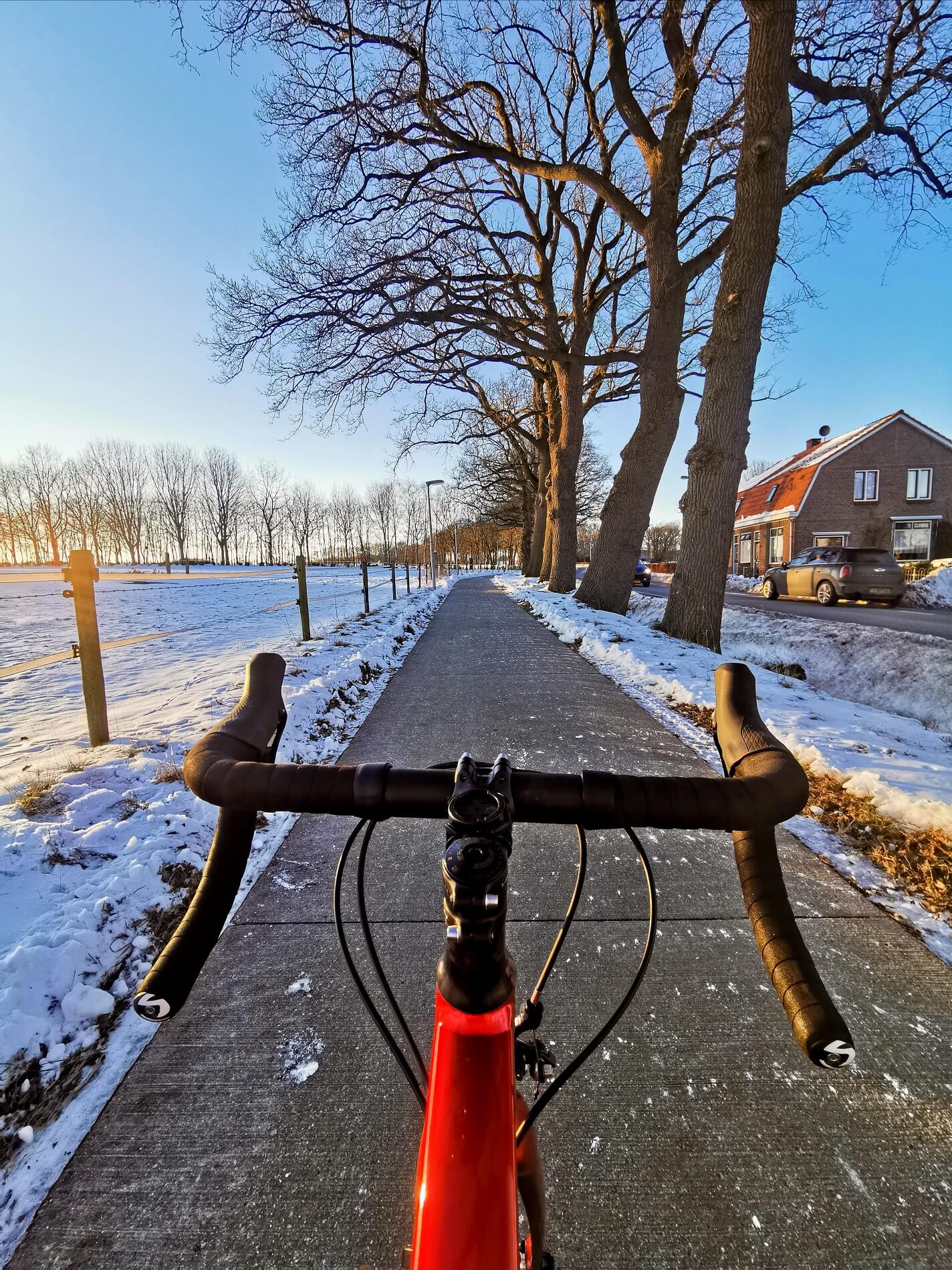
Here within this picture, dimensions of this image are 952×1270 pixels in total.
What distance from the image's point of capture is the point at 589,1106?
164 centimetres

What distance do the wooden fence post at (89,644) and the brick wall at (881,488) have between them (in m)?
34.1

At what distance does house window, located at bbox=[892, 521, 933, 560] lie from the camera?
2920 cm

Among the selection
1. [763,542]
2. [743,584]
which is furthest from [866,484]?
[743,584]

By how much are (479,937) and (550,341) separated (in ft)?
52.6

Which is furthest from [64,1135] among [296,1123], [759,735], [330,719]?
[330,719]

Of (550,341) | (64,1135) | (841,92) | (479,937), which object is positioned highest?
(841,92)

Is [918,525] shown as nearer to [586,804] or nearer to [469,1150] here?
[586,804]

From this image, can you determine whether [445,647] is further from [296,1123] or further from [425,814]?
[425,814]

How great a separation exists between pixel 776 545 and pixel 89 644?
36282mm

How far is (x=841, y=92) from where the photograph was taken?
8094 mm

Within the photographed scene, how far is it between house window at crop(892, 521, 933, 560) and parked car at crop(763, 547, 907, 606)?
50.6 feet

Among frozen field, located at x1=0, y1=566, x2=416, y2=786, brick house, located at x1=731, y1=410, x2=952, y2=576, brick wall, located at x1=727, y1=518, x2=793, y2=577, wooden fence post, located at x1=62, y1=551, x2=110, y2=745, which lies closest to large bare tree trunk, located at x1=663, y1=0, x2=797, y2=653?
frozen field, located at x1=0, y1=566, x2=416, y2=786

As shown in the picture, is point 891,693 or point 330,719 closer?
point 330,719

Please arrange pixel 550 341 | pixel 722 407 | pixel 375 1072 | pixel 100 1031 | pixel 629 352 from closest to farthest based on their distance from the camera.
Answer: pixel 375 1072 → pixel 100 1031 → pixel 722 407 → pixel 629 352 → pixel 550 341
